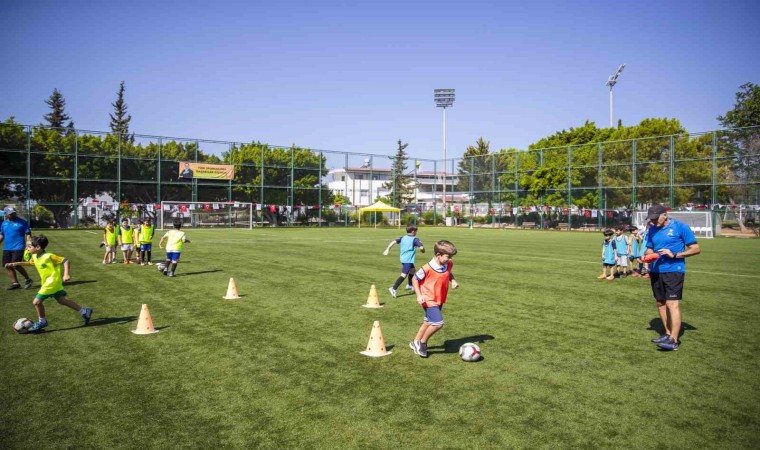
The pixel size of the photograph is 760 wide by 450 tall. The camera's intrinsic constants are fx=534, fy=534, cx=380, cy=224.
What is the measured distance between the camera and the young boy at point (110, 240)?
64.3 feet

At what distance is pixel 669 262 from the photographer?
7.98m

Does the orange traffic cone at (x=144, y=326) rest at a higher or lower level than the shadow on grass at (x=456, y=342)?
higher

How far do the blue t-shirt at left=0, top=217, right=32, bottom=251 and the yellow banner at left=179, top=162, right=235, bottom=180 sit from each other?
4541 centimetres

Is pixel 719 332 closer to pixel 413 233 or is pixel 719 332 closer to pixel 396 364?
pixel 396 364

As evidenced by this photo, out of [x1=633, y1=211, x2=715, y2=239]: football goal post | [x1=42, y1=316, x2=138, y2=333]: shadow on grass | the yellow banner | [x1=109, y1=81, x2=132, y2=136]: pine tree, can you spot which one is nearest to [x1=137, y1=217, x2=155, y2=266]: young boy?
[x1=42, y1=316, x2=138, y2=333]: shadow on grass

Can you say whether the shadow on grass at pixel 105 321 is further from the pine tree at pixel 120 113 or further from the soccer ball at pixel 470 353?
the pine tree at pixel 120 113

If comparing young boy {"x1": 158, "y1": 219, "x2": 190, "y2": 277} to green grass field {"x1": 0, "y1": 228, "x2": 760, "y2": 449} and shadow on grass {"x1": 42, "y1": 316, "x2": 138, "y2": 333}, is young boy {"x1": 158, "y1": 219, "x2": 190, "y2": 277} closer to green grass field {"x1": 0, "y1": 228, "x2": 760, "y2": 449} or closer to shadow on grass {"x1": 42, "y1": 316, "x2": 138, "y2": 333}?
green grass field {"x1": 0, "y1": 228, "x2": 760, "y2": 449}

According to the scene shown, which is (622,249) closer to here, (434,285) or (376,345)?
(434,285)

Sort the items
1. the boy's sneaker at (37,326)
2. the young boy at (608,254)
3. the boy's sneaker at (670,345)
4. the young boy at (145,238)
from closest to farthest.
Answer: the boy's sneaker at (670,345) → the boy's sneaker at (37,326) → the young boy at (608,254) → the young boy at (145,238)

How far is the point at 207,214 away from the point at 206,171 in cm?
569

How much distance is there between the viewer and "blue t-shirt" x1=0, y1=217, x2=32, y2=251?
44.5 ft

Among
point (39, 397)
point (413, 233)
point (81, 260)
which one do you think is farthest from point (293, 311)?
point (81, 260)

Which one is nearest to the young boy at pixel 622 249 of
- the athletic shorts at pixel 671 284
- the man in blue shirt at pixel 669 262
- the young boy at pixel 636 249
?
the young boy at pixel 636 249

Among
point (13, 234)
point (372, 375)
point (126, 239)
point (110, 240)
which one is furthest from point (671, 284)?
point (110, 240)
